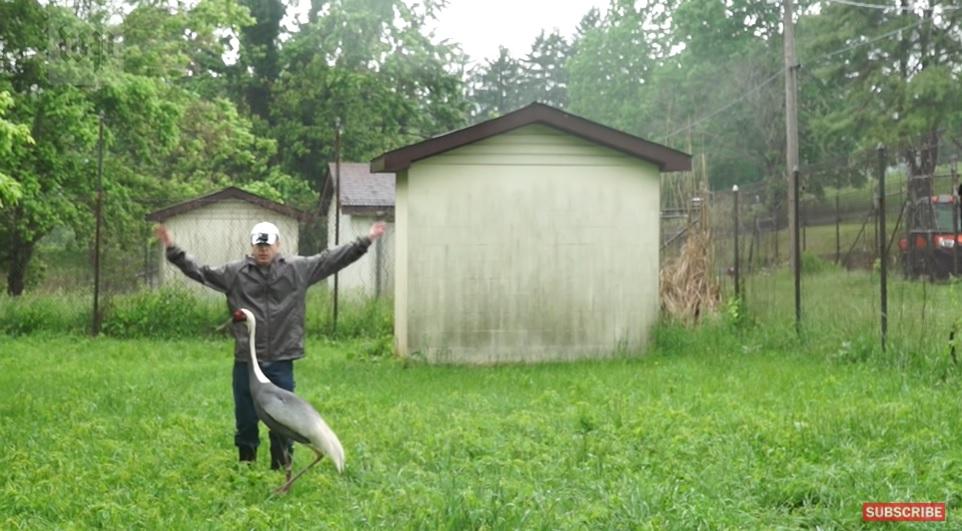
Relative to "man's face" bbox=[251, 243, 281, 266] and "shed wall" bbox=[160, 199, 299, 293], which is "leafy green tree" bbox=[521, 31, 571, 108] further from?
"man's face" bbox=[251, 243, 281, 266]

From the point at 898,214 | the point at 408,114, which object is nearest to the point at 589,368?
the point at 898,214

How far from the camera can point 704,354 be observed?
1450 cm

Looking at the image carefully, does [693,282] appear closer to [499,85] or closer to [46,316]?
[46,316]

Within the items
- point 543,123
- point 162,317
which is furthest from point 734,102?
point 543,123

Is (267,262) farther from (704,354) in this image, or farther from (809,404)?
(704,354)

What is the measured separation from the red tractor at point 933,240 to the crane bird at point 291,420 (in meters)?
6.90

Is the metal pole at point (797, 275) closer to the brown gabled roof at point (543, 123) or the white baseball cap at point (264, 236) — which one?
the brown gabled roof at point (543, 123)

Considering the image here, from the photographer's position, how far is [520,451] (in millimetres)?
8391

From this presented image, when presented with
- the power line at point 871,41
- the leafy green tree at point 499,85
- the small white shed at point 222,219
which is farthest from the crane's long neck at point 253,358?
the leafy green tree at point 499,85

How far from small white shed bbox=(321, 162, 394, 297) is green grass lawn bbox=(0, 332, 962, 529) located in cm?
1176

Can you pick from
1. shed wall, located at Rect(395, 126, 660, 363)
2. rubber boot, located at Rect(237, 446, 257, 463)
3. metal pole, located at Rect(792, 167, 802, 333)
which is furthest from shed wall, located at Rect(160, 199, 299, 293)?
rubber boot, located at Rect(237, 446, 257, 463)

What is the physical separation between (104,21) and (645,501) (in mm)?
20934

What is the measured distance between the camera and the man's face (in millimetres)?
8414

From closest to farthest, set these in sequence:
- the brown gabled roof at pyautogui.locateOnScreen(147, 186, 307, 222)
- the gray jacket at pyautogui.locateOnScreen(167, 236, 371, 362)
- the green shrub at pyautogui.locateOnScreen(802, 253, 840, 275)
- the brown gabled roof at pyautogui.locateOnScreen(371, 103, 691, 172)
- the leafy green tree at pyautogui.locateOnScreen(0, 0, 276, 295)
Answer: the gray jacket at pyautogui.locateOnScreen(167, 236, 371, 362) < the green shrub at pyautogui.locateOnScreen(802, 253, 840, 275) < the brown gabled roof at pyautogui.locateOnScreen(371, 103, 691, 172) < the leafy green tree at pyautogui.locateOnScreen(0, 0, 276, 295) < the brown gabled roof at pyautogui.locateOnScreen(147, 186, 307, 222)
